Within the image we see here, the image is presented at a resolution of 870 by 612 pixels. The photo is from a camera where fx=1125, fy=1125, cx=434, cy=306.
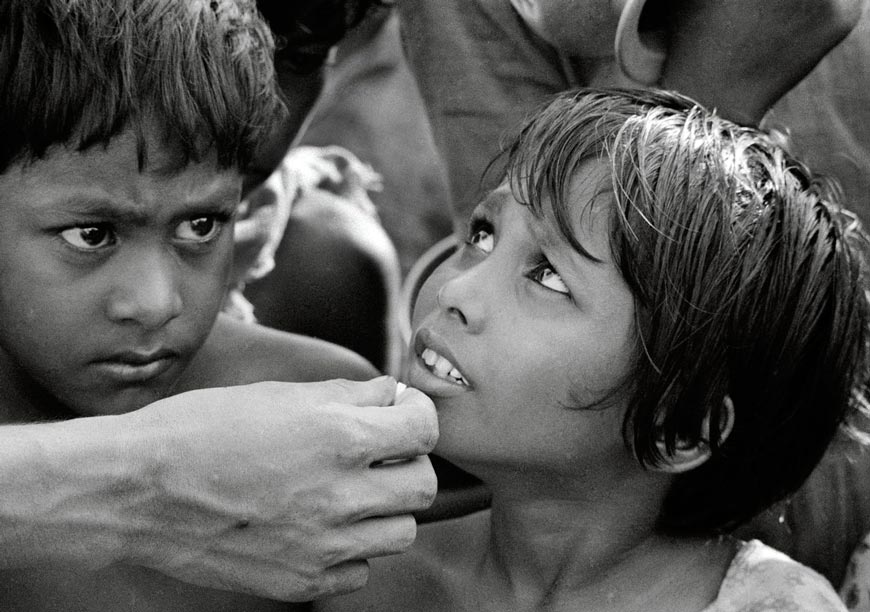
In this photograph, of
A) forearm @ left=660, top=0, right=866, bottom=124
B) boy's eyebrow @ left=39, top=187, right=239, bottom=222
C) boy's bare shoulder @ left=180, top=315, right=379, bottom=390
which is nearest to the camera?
boy's eyebrow @ left=39, top=187, right=239, bottom=222

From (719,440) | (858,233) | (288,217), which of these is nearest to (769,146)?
(858,233)

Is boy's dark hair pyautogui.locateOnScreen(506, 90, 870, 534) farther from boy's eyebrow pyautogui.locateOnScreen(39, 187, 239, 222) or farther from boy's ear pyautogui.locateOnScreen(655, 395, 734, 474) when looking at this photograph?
boy's eyebrow pyautogui.locateOnScreen(39, 187, 239, 222)

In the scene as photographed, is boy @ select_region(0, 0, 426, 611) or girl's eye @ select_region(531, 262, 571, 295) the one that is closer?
girl's eye @ select_region(531, 262, 571, 295)

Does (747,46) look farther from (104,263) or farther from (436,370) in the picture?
(104,263)

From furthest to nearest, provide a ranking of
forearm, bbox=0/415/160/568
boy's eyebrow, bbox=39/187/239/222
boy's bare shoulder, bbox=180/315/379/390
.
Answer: boy's bare shoulder, bbox=180/315/379/390 → boy's eyebrow, bbox=39/187/239/222 → forearm, bbox=0/415/160/568

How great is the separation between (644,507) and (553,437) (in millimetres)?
195

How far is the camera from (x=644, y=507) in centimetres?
131

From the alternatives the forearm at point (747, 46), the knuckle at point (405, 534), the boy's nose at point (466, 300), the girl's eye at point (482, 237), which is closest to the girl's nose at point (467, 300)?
the boy's nose at point (466, 300)

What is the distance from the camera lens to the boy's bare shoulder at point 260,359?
1.62 metres

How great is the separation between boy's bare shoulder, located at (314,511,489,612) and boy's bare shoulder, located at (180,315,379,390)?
0.34 m

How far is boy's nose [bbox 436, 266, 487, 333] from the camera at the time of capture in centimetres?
115

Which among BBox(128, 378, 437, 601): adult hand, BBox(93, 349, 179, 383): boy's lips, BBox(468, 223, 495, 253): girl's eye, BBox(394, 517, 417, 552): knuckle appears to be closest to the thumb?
BBox(128, 378, 437, 601): adult hand

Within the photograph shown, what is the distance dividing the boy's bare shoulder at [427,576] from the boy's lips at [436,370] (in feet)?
1.09

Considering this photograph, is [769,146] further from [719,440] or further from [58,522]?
[58,522]
